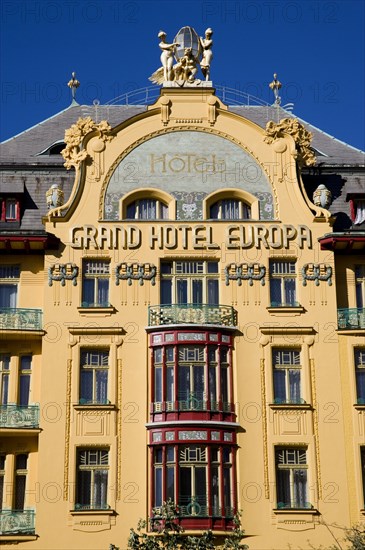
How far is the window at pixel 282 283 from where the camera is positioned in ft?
128

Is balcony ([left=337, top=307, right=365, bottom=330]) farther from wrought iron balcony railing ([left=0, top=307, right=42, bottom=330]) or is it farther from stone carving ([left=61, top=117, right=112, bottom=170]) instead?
stone carving ([left=61, top=117, right=112, bottom=170])

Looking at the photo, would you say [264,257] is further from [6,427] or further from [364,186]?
[6,427]

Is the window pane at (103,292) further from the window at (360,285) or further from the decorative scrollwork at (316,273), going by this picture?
the window at (360,285)

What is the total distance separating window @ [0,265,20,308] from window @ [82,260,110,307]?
8.62 ft

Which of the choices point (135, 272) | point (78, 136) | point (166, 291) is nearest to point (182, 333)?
point (166, 291)

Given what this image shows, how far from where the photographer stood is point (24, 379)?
38.3 metres

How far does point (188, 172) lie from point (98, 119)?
27.3 ft

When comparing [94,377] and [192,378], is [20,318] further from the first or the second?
[192,378]

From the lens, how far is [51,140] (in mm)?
45094

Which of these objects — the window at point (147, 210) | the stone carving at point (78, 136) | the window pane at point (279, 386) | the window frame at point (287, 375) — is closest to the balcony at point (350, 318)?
the window frame at point (287, 375)

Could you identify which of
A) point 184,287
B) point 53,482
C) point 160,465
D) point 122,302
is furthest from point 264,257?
point 53,482

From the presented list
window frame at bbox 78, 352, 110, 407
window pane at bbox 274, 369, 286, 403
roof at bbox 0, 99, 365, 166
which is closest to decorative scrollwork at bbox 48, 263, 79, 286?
window frame at bbox 78, 352, 110, 407

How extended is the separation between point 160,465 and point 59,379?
15.8 ft

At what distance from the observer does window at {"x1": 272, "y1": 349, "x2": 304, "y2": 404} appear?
37.8 meters
